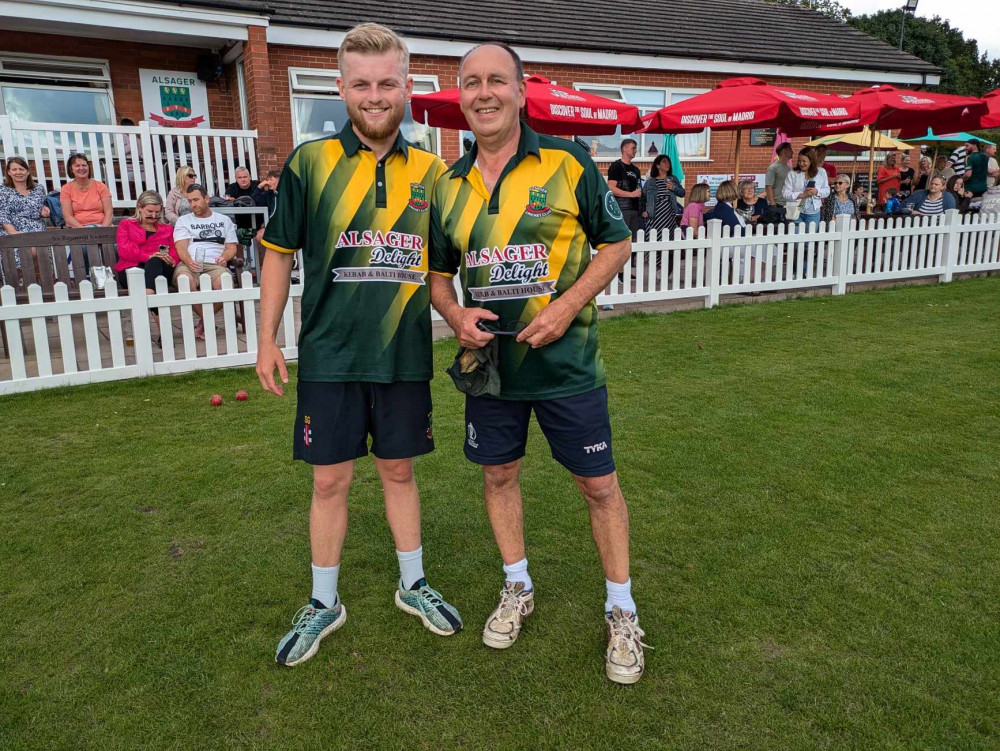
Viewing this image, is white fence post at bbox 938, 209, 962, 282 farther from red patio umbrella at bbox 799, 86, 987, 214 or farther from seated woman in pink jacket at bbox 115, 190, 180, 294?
seated woman in pink jacket at bbox 115, 190, 180, 294

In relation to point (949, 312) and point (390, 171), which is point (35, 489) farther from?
point (949, 312)

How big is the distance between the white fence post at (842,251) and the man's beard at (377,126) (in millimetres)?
9959

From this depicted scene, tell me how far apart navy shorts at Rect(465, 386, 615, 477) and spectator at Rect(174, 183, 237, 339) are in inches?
238

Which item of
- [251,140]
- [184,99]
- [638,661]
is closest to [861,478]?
[638,661]

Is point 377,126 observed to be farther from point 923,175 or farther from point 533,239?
point 923,175

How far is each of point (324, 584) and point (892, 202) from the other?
55.0 ft

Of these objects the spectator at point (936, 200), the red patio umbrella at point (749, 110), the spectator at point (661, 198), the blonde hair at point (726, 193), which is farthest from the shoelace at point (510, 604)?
the spectator at point (936, 200)

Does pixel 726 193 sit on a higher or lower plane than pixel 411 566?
higher

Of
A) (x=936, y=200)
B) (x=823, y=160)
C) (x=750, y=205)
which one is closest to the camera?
(x=750, y=205)

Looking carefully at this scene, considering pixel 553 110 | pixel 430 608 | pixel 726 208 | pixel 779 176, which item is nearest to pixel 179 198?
pixel 553 110

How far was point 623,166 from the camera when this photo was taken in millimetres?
11734

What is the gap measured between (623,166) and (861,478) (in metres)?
8.45

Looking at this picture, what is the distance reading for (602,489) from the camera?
2.71 metres

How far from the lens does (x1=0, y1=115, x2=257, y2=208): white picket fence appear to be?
10.2 meters
